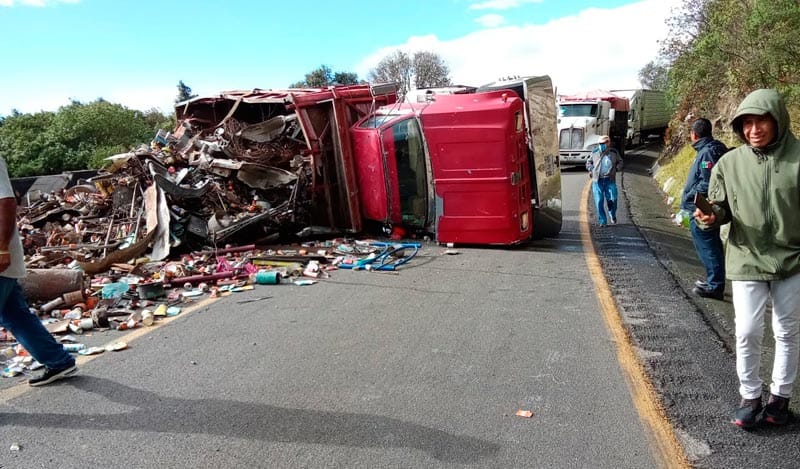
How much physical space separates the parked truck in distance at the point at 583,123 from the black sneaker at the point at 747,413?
1823 centimetres

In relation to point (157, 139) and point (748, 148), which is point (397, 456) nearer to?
point (748, 148)

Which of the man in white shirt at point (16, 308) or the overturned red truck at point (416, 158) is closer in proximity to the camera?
the man in white shirt at point (16, 308)

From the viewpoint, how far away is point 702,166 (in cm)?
575

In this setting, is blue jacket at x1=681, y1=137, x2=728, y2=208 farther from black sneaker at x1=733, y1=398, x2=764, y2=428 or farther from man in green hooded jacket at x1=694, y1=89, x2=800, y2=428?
black sneaker at x1=733, y1=398, x2=764, y2=428

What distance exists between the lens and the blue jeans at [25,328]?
148 inches

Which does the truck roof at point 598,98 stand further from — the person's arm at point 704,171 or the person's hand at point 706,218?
the person's hand at point 706,218

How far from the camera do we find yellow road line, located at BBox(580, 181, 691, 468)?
2.94 m

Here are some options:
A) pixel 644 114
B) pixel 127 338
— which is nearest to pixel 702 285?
pixel 127 338

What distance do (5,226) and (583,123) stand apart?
20.5 metres

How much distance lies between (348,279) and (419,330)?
2144 mm

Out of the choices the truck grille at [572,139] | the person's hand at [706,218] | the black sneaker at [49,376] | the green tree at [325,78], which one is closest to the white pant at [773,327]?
the person's hand at [706,218]

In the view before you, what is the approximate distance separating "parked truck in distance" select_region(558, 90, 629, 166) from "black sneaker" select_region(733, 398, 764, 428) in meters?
18.2

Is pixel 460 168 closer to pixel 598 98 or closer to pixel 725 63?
pixel 725 63

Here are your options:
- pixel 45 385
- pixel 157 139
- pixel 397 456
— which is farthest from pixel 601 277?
pixel 157 139
